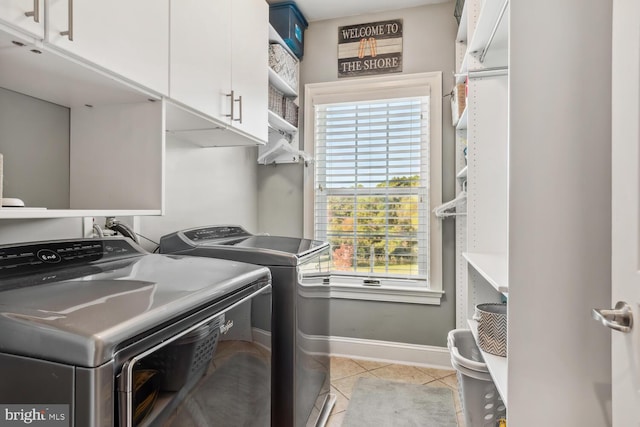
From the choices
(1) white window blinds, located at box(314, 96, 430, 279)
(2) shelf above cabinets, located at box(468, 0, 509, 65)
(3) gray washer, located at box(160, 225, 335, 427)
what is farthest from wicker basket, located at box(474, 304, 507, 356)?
(1) white window blinds, located at box(314, 96, 430, 279)

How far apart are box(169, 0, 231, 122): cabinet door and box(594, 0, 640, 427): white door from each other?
1300 millimetres

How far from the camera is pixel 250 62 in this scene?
1926mm

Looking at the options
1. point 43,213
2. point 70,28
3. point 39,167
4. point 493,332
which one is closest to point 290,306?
point 493,332

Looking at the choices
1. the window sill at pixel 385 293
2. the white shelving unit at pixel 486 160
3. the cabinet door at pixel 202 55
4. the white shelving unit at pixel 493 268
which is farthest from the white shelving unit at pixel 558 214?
the window sill at pixel 385 293

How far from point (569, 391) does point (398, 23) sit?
8.59 ft

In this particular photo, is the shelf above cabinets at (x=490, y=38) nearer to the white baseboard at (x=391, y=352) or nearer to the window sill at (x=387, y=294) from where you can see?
the window sill at (x=387, y=294)

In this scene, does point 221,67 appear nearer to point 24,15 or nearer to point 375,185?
point 24,15

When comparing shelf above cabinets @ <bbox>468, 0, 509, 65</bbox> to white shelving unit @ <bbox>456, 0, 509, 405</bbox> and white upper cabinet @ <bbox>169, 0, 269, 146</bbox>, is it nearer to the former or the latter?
white shelving unit @ <bbox>456, 0, 509, 405</bbox>

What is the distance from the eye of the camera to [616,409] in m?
0.87

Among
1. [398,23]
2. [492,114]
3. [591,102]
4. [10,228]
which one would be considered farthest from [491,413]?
[398,23]

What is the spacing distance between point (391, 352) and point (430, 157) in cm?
151

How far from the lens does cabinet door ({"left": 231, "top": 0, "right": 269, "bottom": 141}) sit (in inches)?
70.0

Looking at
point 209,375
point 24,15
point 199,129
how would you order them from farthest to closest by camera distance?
point 199,129, point 209,375, point 24,15

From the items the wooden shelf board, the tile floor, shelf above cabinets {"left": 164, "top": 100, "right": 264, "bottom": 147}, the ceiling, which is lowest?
the tile floor
